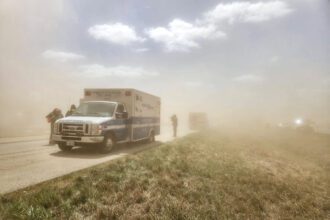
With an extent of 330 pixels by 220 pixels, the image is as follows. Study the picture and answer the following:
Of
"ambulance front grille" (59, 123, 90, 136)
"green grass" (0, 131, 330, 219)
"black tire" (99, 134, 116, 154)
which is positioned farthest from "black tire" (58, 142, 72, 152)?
"green grass" (0, 131, 330, 219)

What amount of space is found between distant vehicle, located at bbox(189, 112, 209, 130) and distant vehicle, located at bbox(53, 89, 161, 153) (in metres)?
28.5

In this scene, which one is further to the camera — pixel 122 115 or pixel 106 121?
pixel 122 115

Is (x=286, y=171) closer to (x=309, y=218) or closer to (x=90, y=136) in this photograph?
(x=309, y=218)

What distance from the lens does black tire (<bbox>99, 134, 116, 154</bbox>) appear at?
1320 cm

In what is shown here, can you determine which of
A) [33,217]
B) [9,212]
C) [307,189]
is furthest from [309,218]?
[9,212]

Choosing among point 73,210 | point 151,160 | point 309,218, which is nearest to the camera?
point 73,210

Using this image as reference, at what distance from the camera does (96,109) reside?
46.9 feet

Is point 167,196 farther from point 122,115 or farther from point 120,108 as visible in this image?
point 120,108

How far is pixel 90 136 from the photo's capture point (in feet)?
41.2

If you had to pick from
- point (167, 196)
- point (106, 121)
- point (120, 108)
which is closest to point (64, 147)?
point (106, 121)

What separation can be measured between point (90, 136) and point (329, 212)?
9.26m

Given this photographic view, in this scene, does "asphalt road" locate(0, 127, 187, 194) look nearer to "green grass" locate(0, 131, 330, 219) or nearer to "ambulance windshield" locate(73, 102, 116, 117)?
"green grass" locate(0, 131, 330, 219)

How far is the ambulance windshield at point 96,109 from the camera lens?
14.0m

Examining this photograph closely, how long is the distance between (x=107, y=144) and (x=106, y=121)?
43.7 inches
